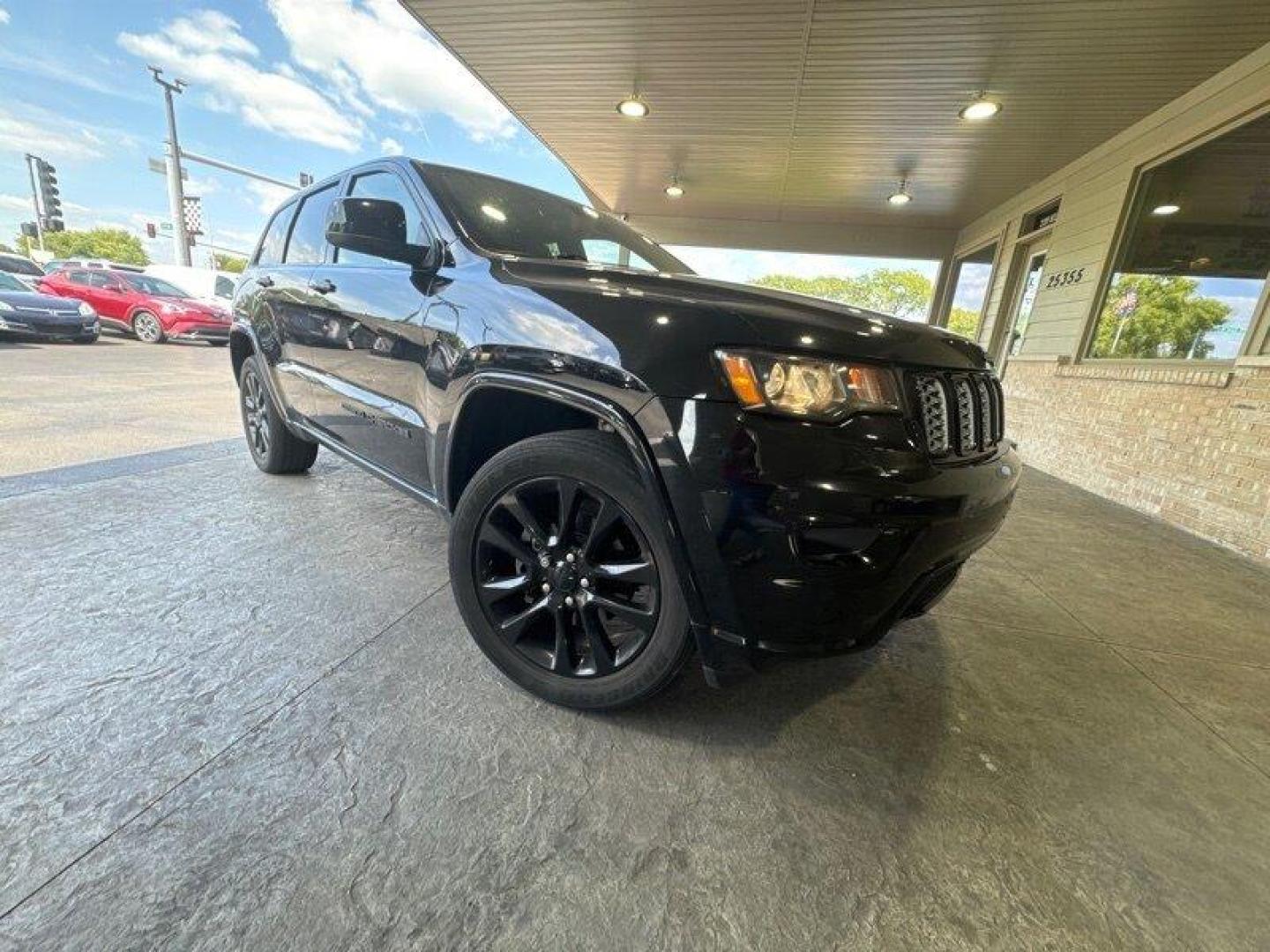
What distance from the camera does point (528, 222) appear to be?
221cm

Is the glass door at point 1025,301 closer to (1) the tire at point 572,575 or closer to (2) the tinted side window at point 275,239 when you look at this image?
(1) the tire at point 572,575

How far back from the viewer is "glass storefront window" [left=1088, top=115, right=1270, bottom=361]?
13.9ft

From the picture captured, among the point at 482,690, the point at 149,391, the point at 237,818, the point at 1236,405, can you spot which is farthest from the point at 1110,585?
the point at 149,391

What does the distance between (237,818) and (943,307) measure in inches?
490

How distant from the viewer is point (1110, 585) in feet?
9.69

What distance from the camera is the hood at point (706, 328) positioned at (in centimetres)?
126

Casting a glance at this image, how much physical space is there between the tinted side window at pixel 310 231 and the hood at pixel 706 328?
6.12 feet

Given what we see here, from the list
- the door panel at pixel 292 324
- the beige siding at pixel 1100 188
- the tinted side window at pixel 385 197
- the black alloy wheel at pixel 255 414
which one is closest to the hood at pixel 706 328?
the tinted side window at pixel 385 197

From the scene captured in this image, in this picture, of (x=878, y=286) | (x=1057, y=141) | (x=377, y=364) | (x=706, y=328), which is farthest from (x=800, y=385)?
(x=878, y=286)

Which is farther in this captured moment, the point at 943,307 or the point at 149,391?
the point at 943,307

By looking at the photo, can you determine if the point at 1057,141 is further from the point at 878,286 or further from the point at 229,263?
the point at 229,263

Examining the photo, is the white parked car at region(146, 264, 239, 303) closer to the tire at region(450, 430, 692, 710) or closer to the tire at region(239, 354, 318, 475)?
the tire at region(239, 354, 318, 475)

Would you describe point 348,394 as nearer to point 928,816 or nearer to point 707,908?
point 707,908

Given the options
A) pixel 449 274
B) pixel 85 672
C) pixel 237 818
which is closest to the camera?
pixel 237 818
